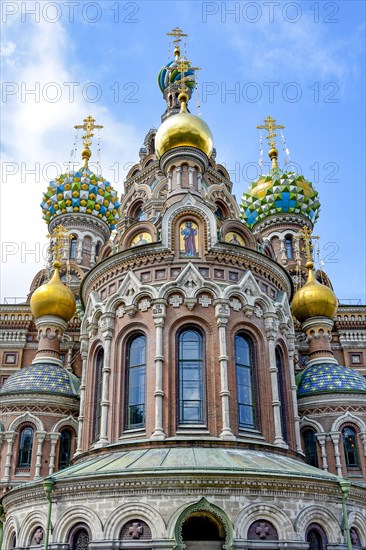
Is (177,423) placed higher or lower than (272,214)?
lower

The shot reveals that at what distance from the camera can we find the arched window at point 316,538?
37.7ft

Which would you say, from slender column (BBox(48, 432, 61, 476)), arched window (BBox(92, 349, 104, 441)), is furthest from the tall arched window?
slender column (BBox(48, 432, 61, 476))

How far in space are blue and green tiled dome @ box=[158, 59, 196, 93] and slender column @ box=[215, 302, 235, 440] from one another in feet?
42.4

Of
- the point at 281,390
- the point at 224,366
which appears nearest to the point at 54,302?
the point at 224,366

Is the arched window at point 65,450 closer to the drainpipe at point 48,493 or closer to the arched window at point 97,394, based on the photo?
the arched window at point 97,394

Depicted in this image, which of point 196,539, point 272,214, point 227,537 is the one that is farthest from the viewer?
point 272,214

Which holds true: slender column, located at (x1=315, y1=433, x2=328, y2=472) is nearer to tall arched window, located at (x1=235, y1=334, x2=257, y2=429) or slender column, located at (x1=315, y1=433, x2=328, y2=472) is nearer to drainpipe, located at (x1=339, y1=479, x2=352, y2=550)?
tall arched window, located at (x1=235, y1=334, x2=257, y2=429)

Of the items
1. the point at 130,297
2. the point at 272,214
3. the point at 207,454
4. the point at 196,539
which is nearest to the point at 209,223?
the point at 130,297

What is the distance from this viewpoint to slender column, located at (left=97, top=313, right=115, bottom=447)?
13969 millimetres

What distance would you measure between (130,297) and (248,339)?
10.2 feet

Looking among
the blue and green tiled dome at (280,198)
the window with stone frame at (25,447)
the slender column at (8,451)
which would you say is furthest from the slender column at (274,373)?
the blue and green tiled dome at (280,198)

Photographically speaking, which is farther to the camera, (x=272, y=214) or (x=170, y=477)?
(x=272, y=214)

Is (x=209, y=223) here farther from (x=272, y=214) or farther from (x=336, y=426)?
(x=272, y=214)

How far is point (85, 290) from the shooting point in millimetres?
17391
